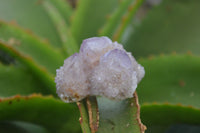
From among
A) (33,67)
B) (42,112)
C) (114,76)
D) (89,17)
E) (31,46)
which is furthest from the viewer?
(89,17)

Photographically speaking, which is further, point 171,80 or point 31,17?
point 31,17

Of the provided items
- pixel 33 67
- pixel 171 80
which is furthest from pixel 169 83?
pixel 33 67

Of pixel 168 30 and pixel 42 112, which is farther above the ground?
pixel 168 30

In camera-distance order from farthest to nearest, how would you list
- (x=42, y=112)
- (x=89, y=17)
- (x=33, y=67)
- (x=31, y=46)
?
(x=89, y=17)
(x=31, y=46)
(x=33, y=67)
(x=42, y=112)

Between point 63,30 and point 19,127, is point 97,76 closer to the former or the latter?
point 19,127

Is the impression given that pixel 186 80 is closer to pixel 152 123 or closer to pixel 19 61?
pixel 152 123
